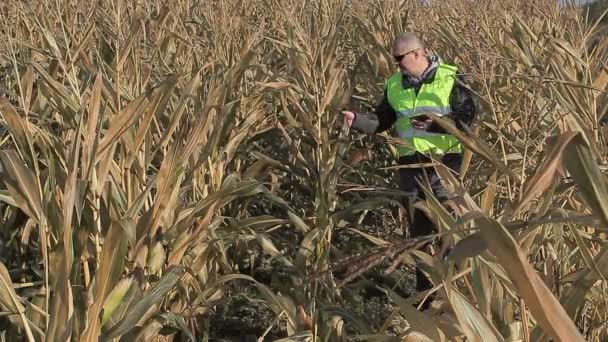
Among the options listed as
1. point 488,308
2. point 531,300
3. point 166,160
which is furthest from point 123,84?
point 531,300

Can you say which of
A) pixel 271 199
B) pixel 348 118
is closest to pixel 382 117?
pixel 348 118

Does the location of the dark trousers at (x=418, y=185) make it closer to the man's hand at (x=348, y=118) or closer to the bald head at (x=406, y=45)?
the man's hand at (x=348, y=118)

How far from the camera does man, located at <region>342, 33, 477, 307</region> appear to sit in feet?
10.3

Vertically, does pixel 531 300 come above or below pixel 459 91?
above

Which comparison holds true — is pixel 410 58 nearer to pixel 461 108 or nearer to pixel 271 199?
pixel 461 108

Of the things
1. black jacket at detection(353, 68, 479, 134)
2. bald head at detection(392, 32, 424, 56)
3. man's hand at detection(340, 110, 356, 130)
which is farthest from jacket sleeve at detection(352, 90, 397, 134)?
bald head at detection(392, 32, 424, 56)

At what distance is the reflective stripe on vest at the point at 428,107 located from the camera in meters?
3.18

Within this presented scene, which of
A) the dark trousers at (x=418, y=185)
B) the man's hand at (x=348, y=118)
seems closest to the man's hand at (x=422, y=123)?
the dark trousers at (x=418, y=185)

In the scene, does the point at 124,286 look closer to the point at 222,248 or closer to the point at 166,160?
the point at 166,160

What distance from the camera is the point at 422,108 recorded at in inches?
128

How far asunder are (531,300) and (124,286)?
139 centimetres

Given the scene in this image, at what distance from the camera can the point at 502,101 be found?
350 centimetres

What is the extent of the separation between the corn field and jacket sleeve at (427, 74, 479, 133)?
0.12 m

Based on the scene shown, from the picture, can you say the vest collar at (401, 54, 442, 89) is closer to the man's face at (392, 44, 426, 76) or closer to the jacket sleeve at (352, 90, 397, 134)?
the man's face at (392, 44, 426, 76)
